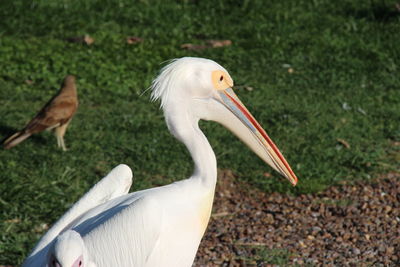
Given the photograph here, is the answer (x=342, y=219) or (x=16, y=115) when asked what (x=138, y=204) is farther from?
(x=16, y=115)

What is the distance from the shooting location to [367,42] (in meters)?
9.15

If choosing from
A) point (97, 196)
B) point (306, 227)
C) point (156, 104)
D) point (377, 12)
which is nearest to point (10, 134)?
point (156, 104)

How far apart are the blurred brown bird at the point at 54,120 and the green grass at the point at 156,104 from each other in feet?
0.39

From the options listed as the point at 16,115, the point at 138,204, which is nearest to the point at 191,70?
the point at 138,204

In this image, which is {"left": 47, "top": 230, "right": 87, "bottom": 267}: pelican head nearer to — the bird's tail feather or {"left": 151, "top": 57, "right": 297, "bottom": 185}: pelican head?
{"left": 151, "top": 57, "right": 297, "bottom": 185}: pelican head

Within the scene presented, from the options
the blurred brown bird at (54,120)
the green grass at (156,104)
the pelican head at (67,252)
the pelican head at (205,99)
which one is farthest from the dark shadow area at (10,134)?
the pelican head at (67,252)

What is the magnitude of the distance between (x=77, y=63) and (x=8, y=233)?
3.57 meters

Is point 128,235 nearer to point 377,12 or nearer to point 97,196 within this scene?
point 97,196

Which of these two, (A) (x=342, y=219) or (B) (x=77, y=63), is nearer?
(A) (x=342, y=219)

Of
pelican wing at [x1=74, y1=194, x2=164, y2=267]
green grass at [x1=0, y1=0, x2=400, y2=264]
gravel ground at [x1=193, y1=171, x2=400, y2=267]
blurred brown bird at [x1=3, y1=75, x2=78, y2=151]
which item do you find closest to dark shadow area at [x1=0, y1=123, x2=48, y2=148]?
green grass at [x1=0, y1=0, x2=400, y2=264]

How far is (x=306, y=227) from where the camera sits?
5508 millimetres

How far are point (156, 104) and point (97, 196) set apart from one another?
367 centimetres

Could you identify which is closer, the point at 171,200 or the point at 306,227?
the point at 171,200

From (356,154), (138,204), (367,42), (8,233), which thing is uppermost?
(138,204)
